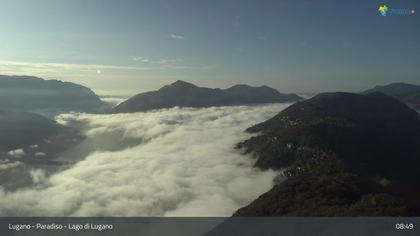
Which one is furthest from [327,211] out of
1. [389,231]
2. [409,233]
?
[409,233]

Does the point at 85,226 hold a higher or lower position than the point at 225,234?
higher

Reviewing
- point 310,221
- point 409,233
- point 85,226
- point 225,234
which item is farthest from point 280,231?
point 85,226

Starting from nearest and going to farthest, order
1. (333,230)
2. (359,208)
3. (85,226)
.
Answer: (85,226), (333,230), (359,208)

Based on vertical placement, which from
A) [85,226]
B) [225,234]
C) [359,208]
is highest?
[85,226]

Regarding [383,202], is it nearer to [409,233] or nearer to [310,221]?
[310,221]

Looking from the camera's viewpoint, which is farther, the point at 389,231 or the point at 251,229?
the point at 251,229

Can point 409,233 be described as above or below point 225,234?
above

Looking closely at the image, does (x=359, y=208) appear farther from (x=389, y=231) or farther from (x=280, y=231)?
(x=389, y=231)

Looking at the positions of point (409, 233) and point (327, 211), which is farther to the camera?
point (327, 211)

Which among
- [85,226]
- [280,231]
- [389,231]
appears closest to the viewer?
[85,226]
